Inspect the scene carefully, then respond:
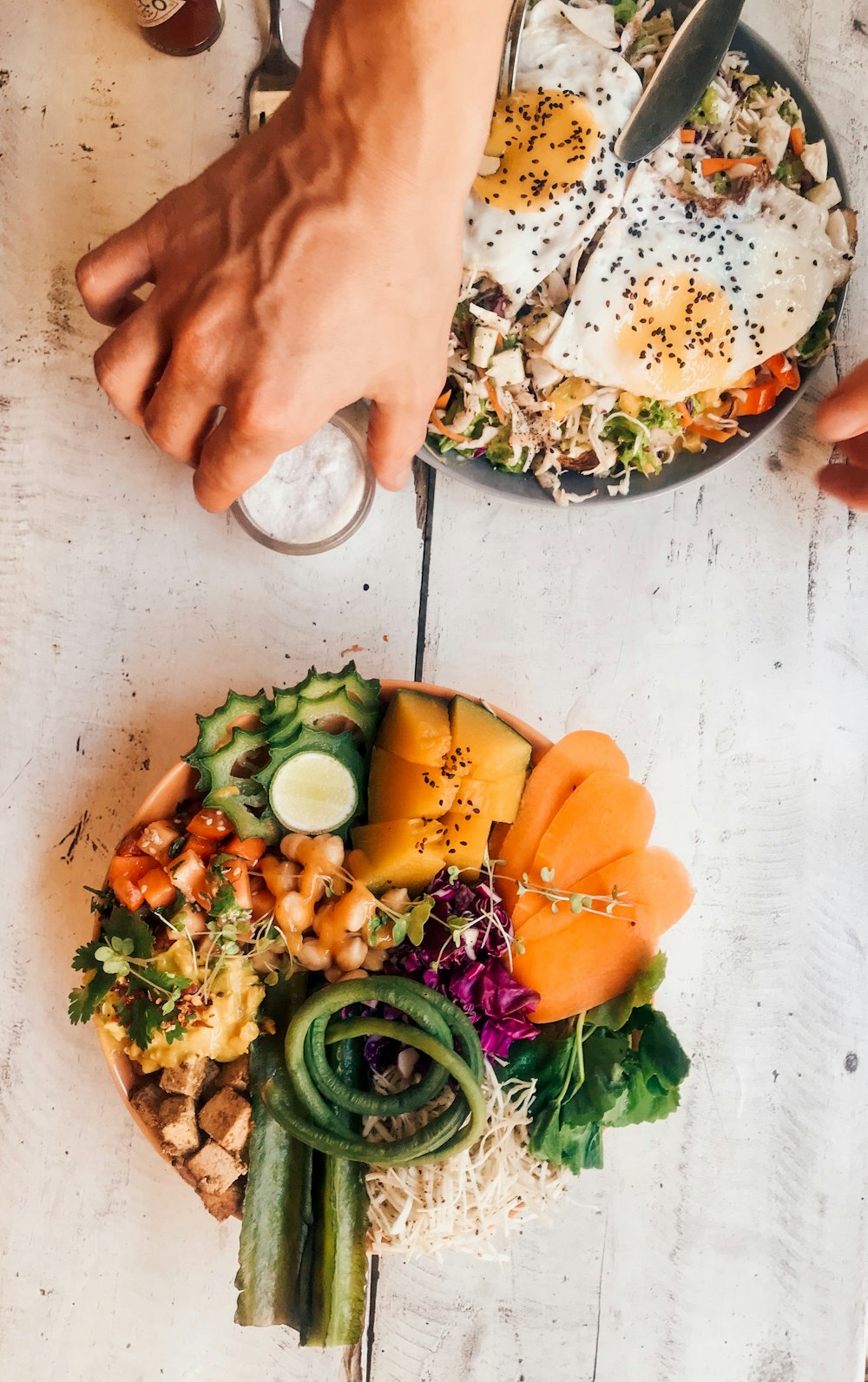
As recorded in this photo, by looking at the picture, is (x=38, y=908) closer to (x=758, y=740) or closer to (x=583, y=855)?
(x=583, y=855)

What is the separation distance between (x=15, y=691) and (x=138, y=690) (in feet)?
0.79

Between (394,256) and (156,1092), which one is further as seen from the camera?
(156,1092)

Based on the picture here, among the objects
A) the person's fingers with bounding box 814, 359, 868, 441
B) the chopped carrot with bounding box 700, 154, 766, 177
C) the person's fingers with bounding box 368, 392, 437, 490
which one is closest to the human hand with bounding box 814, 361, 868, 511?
the person's fingers with bounding box 814, 359, 868, 441

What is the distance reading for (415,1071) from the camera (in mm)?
1812

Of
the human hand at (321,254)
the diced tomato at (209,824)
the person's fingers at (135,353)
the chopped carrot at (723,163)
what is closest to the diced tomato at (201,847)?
the diced tomato at (209,824)

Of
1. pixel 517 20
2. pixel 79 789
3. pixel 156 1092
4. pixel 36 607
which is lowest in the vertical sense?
pixel 156 1092

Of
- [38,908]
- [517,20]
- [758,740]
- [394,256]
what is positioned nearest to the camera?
[394,256]

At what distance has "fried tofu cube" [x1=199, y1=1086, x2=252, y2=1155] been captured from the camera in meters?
1.74

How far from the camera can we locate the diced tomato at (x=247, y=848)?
1778mm

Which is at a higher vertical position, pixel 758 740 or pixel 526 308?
pixel 526 308

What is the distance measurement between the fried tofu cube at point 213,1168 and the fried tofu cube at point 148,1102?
95mm

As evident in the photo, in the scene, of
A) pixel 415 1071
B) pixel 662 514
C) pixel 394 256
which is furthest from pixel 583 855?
pixel 394 256

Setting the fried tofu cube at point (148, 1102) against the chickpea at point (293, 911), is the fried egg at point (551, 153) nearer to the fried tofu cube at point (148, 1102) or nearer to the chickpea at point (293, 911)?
the chickpea at point (293, 911)

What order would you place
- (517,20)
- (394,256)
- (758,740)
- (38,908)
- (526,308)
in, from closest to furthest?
(394,256) < (517,20) < (526,308) < (38,908) < (758,740)
